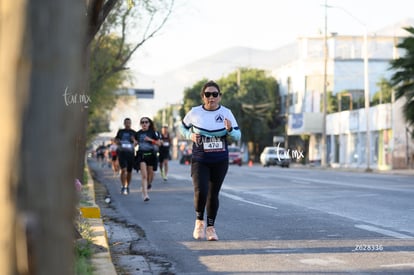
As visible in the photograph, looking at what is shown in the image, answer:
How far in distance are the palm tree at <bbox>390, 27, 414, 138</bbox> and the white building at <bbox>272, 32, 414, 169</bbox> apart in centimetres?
1390

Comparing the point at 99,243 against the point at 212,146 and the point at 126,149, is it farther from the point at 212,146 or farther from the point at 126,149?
the point at 126,149

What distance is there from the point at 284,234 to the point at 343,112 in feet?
195

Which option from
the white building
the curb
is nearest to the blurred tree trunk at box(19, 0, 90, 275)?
the curb

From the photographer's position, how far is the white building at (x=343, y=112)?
5825 cm

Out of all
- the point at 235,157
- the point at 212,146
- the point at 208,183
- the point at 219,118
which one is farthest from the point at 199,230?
the point at 235,157

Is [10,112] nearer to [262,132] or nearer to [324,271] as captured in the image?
[324,271]

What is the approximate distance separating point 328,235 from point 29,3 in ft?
26.0

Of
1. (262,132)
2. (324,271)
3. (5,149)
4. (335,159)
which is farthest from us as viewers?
(262,132)

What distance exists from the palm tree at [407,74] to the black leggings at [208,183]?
32.7m

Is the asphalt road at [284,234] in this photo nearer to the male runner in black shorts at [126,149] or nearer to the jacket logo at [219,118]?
the jacket logo at [219,118]

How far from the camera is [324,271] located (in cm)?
746

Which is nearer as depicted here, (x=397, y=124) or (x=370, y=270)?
(x=370, y=270)

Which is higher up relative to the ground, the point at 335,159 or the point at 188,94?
the point at 188,94

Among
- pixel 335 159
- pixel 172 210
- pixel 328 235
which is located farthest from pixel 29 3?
pixel 335 159
